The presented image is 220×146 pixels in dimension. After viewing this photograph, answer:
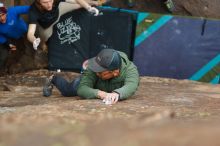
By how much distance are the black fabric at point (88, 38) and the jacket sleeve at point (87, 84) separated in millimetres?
3996

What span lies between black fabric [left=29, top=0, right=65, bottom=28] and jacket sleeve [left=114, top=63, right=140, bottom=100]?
10.3 feet

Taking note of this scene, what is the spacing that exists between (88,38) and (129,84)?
14.3ft

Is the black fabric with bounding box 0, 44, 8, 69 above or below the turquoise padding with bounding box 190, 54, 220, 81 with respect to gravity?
above

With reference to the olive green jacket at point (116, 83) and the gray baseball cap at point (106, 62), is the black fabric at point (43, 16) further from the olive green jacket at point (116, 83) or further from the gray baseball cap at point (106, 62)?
the gray baseball cap at point (106, 62)

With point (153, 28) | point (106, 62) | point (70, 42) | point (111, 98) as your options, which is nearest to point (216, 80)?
point (153, 28)

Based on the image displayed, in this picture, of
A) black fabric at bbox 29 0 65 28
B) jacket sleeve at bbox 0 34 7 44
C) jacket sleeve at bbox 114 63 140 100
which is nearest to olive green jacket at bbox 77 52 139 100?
jacket sleeve at bbox 114 63 140 100

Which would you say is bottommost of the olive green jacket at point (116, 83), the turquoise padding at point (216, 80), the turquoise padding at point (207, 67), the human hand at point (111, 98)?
the turquoise padding at point (216, 80)

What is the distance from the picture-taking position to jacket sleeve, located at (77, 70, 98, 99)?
640 centimetres

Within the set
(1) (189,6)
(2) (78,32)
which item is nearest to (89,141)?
(2) (78,32)

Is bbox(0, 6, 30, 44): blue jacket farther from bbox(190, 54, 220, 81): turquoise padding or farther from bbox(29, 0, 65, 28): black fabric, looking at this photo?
bbox(190, 54, 220, 81): turquoise padding

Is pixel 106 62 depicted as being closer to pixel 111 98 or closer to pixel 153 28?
pixel 111 98

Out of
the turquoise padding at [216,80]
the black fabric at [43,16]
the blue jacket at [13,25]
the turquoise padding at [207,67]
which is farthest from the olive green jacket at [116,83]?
the turquoise padding at [216,80]

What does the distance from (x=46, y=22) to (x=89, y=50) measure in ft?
4.29

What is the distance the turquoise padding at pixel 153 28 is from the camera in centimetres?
1053
